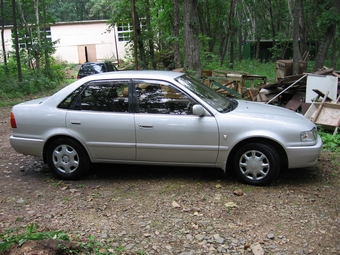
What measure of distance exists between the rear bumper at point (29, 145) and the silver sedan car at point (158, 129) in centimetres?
2

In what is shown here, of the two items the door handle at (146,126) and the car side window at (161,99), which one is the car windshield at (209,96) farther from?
the door handle at (146,126)

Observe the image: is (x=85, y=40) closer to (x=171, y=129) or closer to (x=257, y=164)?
(x=171, y=129)

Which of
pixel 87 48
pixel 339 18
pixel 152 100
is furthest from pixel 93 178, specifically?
pixel 87 48

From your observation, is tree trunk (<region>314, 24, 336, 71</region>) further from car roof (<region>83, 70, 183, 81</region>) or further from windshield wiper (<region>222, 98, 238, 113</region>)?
car roof (<region>83, 70, 183, 81</region>)

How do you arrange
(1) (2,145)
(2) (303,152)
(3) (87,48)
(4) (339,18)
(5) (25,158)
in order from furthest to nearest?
(3) (87,48) < (4) (339,18) < (1) (2,145) < (5) (25,158) < (2) (303,152)

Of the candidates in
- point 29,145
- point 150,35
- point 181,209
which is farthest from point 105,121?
point 150,35

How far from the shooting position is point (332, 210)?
4414mm

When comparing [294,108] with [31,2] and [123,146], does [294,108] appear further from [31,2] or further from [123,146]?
[31,2]

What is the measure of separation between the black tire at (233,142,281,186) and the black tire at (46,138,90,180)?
7.62ft

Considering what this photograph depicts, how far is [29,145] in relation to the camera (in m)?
5.63

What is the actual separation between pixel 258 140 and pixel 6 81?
651 inches

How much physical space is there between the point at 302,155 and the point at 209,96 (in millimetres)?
1641

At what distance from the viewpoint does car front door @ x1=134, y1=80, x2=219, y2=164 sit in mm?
5121

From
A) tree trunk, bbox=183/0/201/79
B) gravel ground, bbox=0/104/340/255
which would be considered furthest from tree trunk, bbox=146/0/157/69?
gravel ground, bbox=0/104/340/255
